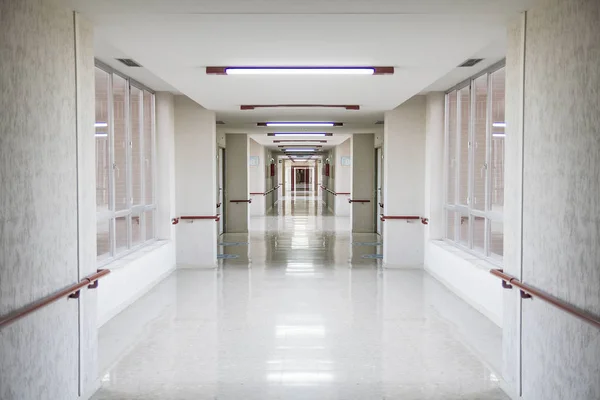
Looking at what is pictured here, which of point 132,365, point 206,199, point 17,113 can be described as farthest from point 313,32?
point 206,199

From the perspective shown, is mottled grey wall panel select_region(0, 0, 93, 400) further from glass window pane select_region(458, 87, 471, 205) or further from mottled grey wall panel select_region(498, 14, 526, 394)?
glass window pane select_region(458, 87, 471, 205)

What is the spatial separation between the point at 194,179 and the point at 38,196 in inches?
263

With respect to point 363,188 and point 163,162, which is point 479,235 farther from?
point 163,162

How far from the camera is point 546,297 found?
3555 mm

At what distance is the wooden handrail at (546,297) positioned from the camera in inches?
120

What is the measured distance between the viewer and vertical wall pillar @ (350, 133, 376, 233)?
1582 centimetres

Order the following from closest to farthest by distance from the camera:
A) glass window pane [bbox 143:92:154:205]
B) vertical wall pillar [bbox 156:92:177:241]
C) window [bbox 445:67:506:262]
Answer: window [bbox 445:67:506:262] → glass window pane [bbox 143:92:154:205] → vertical wall pillar [bbox 156:92:177:241]

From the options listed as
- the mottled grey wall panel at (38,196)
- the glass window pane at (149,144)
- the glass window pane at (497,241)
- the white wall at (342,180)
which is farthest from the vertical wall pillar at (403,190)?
the white wall at (342,180)

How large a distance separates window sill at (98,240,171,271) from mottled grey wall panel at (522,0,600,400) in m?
4.90

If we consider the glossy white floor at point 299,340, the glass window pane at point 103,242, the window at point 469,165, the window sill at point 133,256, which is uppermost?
the window at point 469,165

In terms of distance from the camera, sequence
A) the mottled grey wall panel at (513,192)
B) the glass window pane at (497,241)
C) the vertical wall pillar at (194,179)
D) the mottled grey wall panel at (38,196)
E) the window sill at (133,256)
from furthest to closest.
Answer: the glass window pane at (497,241) → the vertical wall pillar at (194,179) → the window sill at (133,256) → the mottled grey wall panel at (513,192) → the mottled grey wall panel at (38,196)

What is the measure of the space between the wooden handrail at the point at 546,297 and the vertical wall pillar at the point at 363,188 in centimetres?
1132

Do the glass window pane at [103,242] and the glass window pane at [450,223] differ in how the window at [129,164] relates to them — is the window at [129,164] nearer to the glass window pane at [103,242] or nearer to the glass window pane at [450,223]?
the glass window pane at [103,242]

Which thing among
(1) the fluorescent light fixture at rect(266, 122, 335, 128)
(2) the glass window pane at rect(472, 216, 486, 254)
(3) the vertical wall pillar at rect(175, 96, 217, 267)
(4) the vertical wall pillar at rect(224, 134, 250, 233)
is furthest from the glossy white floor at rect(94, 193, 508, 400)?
(4) the vertical wall pillar at rect(224, 134, 250, 233)
